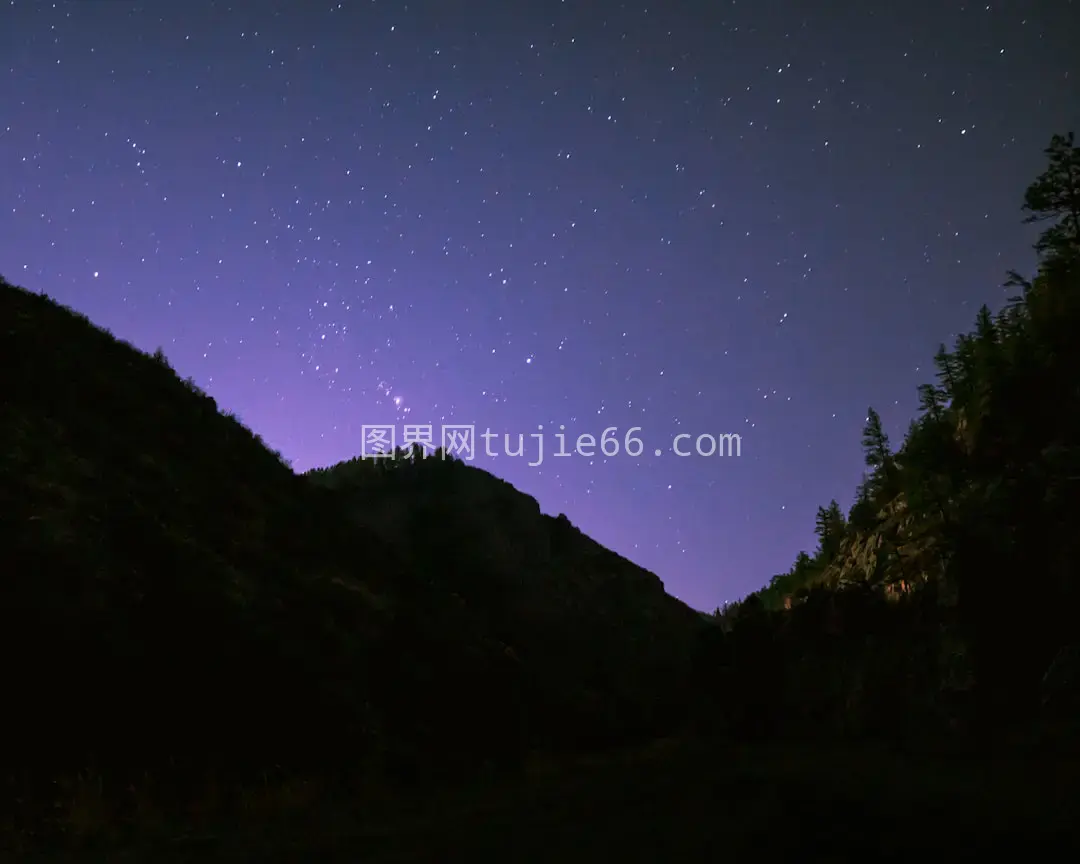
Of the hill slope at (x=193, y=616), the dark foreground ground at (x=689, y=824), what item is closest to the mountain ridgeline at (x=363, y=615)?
the hill slope at (x=193, y=616)

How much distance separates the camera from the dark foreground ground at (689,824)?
21.7 feet

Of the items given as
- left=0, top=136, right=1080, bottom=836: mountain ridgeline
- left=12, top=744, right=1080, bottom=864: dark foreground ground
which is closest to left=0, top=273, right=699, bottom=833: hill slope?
left=0, top=136, right=1080, bottom=836: mountain ridgeline

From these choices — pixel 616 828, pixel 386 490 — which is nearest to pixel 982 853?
pixel 616 828

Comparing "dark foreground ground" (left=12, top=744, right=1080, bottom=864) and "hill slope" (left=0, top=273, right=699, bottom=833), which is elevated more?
"hill slope" (left=0, top=273, right=699, bottom=833)

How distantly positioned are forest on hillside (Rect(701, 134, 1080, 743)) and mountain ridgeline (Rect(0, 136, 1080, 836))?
0.08m

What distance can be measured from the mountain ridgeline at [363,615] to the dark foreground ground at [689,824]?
2.39 meters

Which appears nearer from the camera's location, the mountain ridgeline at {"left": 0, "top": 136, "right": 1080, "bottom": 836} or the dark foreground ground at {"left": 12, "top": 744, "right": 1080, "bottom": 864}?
the dark foreground ground at {"left": 12, "top": 744, "right": 1080, "bottom": 864}

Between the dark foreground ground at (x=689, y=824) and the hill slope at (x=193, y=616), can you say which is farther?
the hill slope at (x=193, y=616)

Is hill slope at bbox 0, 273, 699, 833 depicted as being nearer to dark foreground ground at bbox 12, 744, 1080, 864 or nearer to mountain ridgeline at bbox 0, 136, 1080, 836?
mountain ridgeline at bbox 0, 136, 1080, 836

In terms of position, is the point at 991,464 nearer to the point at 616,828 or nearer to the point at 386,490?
the point at 616,828

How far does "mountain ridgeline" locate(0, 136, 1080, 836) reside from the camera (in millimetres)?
10234

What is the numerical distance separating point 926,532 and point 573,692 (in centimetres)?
1677

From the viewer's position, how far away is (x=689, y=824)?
26.2ft

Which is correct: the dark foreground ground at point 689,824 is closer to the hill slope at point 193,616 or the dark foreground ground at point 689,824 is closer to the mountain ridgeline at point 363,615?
the mountain ridgeline at point 363,615
